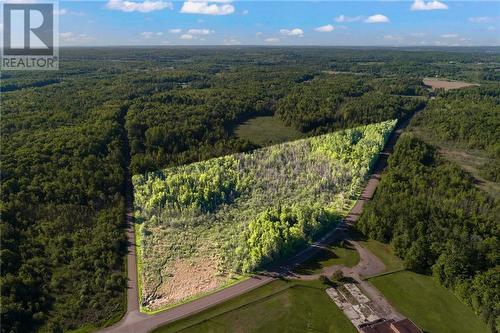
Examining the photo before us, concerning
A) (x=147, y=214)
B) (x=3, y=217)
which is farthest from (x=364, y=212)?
(x=3, y=217)

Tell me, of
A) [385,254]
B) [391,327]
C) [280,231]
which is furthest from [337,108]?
[391,327]

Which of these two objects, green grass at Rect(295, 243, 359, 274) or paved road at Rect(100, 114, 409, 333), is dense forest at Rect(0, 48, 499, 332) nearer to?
paved road at Rect(100, 114, 409, 333)

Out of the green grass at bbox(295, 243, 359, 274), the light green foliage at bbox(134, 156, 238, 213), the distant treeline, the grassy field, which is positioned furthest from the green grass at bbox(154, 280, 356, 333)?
the distant treeline

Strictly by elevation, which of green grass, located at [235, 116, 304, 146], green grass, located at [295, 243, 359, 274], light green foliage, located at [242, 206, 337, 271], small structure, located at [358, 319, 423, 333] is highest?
green grass, located at [235, 116, 304, 146]

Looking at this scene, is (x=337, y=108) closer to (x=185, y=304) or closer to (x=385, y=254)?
(x=385, y=254)

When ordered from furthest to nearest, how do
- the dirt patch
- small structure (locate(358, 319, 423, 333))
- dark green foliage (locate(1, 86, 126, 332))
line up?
1. the dirt patch
2. dark green foliage (locate(1, 86, 126, 332))
3. small structure (locate(358, 319, 423, 333))

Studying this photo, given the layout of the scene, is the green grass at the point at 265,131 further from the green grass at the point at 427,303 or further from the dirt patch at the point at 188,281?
the green grass at the point at 427,303
